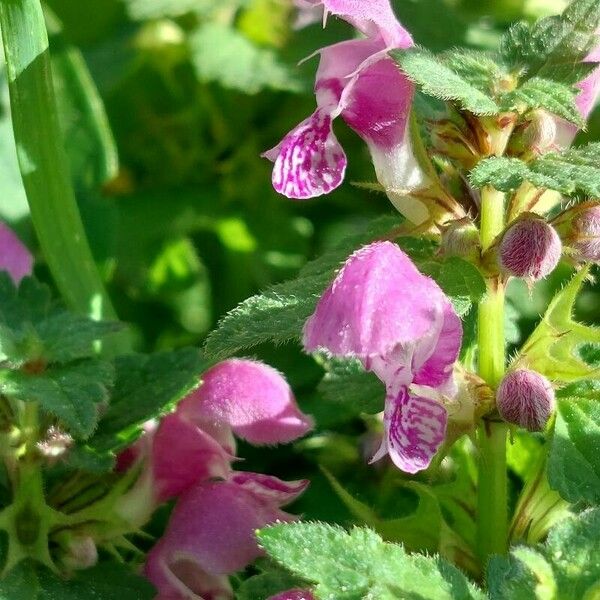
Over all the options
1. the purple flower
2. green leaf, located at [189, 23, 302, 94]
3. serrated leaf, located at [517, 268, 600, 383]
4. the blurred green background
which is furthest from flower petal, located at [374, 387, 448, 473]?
green leaf, located at [189, 23, 302, 94]

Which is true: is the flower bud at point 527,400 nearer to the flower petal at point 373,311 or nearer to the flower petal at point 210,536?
the flower petal at point 373,311

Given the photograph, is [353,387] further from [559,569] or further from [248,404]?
[559,569]

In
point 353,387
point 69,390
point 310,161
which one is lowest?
point 353,387

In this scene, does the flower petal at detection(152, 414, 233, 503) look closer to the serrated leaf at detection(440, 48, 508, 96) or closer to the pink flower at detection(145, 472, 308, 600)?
the pink flower at detection(145, 472, 308, 600)

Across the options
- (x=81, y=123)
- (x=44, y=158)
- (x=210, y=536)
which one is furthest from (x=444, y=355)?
(x=81, y=123)

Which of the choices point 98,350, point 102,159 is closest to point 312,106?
point 102,159

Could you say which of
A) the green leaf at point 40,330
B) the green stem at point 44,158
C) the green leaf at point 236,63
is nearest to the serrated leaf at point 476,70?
the green leaf at point 40,330

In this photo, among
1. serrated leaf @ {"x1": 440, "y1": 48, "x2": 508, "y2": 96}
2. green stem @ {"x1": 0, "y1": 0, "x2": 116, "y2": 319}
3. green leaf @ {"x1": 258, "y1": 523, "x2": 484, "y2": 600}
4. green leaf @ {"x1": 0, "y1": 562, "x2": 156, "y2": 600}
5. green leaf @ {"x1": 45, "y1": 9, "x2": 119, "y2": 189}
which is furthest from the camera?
green leaf @ {"x1": 45, "y1": 9, "x2": 119, "y2": 189}
